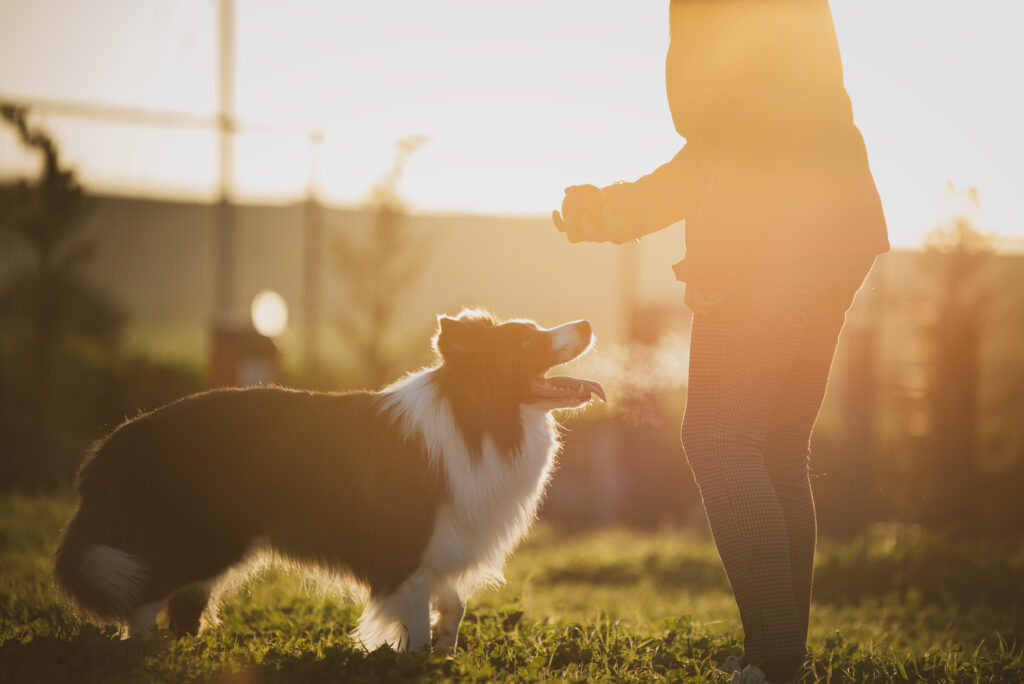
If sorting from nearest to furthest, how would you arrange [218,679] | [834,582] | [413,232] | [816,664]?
[218,679] < [816,664] < [834,582] < [413,232]

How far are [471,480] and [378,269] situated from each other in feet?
18.8

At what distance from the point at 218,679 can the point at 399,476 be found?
0.96 metres

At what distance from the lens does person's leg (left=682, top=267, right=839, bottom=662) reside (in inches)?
106

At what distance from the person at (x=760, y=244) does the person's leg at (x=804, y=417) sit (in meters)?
0.02

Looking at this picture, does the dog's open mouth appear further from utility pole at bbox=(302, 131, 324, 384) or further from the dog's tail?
utility pole at bbox=(302, 131, 324, 384)

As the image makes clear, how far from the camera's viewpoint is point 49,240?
28.2ft

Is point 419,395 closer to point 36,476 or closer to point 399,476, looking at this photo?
point 399,476

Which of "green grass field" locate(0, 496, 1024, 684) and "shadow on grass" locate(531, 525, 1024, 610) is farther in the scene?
"shadow on grass" locate(531, 525, 1024, 610)

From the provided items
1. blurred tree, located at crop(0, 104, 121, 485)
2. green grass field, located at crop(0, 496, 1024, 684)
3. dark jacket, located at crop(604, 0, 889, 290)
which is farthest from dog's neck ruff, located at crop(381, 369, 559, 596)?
blurred tree, located at crop(0, 104, 121, 485)

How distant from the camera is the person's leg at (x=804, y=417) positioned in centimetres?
288

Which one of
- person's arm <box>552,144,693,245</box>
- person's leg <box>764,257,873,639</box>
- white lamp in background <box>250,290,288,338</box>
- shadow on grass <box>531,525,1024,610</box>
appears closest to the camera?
person's leg <box>764,257,873,639</box>

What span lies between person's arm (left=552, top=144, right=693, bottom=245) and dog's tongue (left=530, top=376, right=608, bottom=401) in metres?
0.67

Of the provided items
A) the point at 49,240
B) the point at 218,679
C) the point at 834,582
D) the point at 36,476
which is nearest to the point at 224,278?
the point at 49,240

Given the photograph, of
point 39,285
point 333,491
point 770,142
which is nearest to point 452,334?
point 333,491
